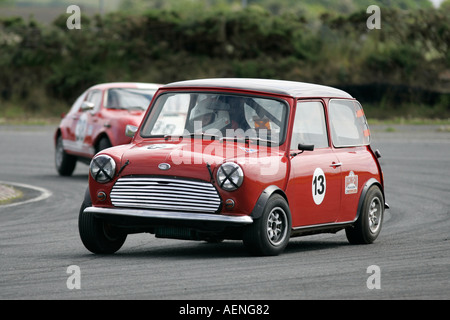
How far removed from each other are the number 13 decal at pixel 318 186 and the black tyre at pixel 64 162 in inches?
426

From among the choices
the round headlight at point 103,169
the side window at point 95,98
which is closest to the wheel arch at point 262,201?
the round headlight at point 103,169

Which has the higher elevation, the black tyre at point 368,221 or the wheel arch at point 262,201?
the wheel arch at point 262,201

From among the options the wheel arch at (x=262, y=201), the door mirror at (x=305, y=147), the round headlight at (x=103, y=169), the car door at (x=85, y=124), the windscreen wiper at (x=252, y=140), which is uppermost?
the windscreen wiper at (x=252, y=140)

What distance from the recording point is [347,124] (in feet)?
36.3

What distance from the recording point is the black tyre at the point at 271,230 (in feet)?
29.6

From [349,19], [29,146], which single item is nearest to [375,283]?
[29,146]

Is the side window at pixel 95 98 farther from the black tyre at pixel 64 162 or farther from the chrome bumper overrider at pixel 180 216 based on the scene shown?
the chrome bumper overrider at pixel 180 216

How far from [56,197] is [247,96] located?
696cm

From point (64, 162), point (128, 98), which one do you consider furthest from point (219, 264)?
point (64, 162)

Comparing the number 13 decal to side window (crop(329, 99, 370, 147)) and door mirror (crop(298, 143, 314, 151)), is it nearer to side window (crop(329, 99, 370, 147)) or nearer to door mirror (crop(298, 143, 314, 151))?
door mirror (crop(298, 143, 314, 151))

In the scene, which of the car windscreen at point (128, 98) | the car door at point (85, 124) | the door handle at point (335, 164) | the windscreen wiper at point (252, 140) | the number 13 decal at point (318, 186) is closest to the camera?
the windscreen wiper at point (252, 140)

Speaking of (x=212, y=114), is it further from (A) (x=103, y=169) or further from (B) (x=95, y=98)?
(B) (x=95, y=98)
